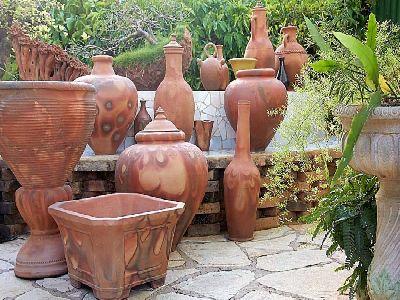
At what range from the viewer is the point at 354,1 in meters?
5.92

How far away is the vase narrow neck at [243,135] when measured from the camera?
2965 millimetres

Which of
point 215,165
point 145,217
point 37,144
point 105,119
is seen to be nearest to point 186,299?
point 145,217

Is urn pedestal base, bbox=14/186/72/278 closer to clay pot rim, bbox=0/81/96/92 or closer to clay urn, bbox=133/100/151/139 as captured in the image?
clay pot rim, bbox=0/81/96/92

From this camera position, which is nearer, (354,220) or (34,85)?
(354,220)

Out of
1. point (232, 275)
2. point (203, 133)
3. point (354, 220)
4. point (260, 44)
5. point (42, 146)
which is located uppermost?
point (260, 44)

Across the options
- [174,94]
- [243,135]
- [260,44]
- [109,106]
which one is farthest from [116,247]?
[260,44]

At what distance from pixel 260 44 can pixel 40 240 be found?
234cm

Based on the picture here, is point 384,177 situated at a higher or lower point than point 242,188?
higher

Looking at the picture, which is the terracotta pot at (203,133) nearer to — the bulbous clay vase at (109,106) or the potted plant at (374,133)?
the bulbous clay vase at (109,106)

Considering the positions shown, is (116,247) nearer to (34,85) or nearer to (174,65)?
(34,85)

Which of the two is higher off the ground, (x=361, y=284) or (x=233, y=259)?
(x=361, y=284)

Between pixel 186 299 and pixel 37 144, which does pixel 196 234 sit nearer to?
pixel 186 299

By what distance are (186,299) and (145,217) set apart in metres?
0.38

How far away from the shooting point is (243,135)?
296 centimetres
